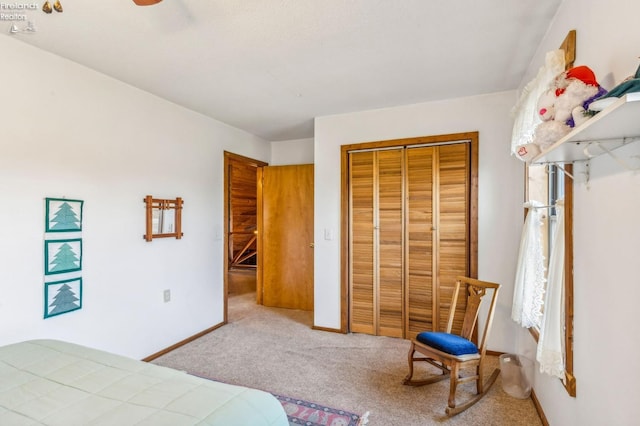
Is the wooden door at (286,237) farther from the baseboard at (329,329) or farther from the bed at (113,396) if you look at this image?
the bed at (113,396)

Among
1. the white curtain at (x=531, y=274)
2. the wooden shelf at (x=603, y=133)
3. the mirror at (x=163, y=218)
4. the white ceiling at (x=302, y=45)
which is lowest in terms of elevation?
the white curtain at (x=531, y=274)

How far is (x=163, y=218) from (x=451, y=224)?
9.34ft

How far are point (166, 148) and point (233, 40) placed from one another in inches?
60.5

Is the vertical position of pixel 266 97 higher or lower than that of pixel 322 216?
higher

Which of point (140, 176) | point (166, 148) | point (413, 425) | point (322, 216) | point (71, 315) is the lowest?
point (413, 425)

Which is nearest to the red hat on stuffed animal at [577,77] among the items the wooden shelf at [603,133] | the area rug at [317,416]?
the wooden shelf at [603,133]

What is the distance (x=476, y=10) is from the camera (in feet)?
5.97

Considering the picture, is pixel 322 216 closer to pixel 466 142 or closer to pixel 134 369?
pixel 466 142

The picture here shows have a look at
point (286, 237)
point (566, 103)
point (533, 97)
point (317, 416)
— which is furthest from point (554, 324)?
point (286, 237)

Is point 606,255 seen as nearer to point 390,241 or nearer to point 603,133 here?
point 603,133

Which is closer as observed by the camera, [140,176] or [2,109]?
[2,109]

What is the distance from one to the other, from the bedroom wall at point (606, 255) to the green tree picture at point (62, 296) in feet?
10.3

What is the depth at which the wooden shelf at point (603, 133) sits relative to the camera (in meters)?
0.85

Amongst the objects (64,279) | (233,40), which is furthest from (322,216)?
(64,279)
